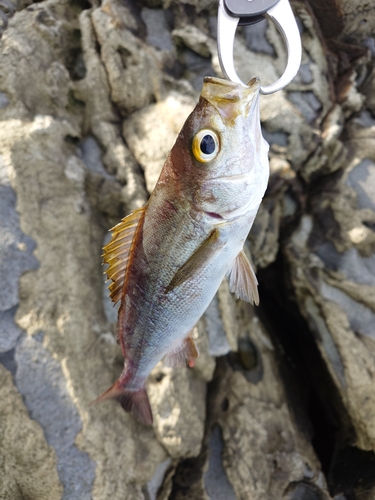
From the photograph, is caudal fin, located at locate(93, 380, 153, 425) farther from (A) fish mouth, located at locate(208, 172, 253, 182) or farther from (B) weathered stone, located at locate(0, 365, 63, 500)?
(A) fish mouth, located at locate(208, 172, 253, 182)

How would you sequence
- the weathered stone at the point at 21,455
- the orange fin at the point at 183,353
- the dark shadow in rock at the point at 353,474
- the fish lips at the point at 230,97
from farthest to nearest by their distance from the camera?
the dark shadow in rock at the point at 353,474
the weathered stone at the point at 21,455
the orange fin at the point at 183,353
the fish lips at the point at 230,97

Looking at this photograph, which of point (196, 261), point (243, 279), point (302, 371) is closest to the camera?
point (196, 261)

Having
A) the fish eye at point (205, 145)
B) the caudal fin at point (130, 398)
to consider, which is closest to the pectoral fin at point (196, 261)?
the fish eye at point (205, 145)

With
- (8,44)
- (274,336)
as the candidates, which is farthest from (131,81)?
(274,336)

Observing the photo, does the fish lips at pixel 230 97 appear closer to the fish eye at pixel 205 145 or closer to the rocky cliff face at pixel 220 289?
the fish eye at pixel 205 145

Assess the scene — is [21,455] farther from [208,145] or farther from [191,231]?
[208,145]

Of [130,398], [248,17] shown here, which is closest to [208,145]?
[248,17]
